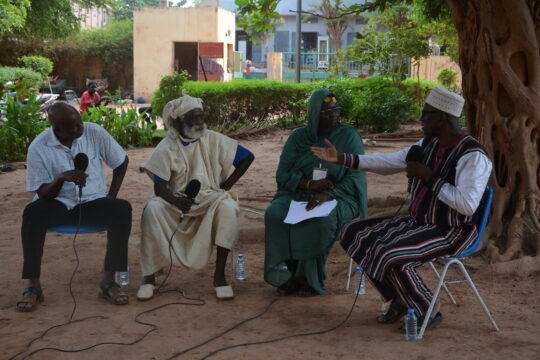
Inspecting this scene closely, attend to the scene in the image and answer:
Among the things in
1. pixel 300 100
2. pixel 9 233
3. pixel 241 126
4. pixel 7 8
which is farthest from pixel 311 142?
pixel 7 8

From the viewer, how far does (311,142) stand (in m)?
5.31

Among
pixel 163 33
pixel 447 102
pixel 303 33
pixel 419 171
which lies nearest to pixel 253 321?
pixel 419 171

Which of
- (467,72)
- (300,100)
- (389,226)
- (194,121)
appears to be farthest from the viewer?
(300,100)

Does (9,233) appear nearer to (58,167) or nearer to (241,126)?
(58,167)

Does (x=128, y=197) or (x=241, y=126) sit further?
(x=241, y=126)

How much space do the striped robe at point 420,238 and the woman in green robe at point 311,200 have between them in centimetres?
51

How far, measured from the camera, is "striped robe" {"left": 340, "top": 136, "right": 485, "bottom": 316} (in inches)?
162

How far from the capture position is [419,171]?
4109 millimetres

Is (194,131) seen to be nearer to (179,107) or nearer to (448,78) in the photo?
(179,107)

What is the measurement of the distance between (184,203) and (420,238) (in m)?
1.80

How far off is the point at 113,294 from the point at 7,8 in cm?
1947

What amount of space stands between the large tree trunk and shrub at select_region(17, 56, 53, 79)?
2971 cm

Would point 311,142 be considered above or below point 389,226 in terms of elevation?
above

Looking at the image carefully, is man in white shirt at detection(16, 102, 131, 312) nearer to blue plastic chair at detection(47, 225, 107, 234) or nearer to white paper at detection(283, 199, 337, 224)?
blue plastic chair at detection(47, 225, 107, 234)
